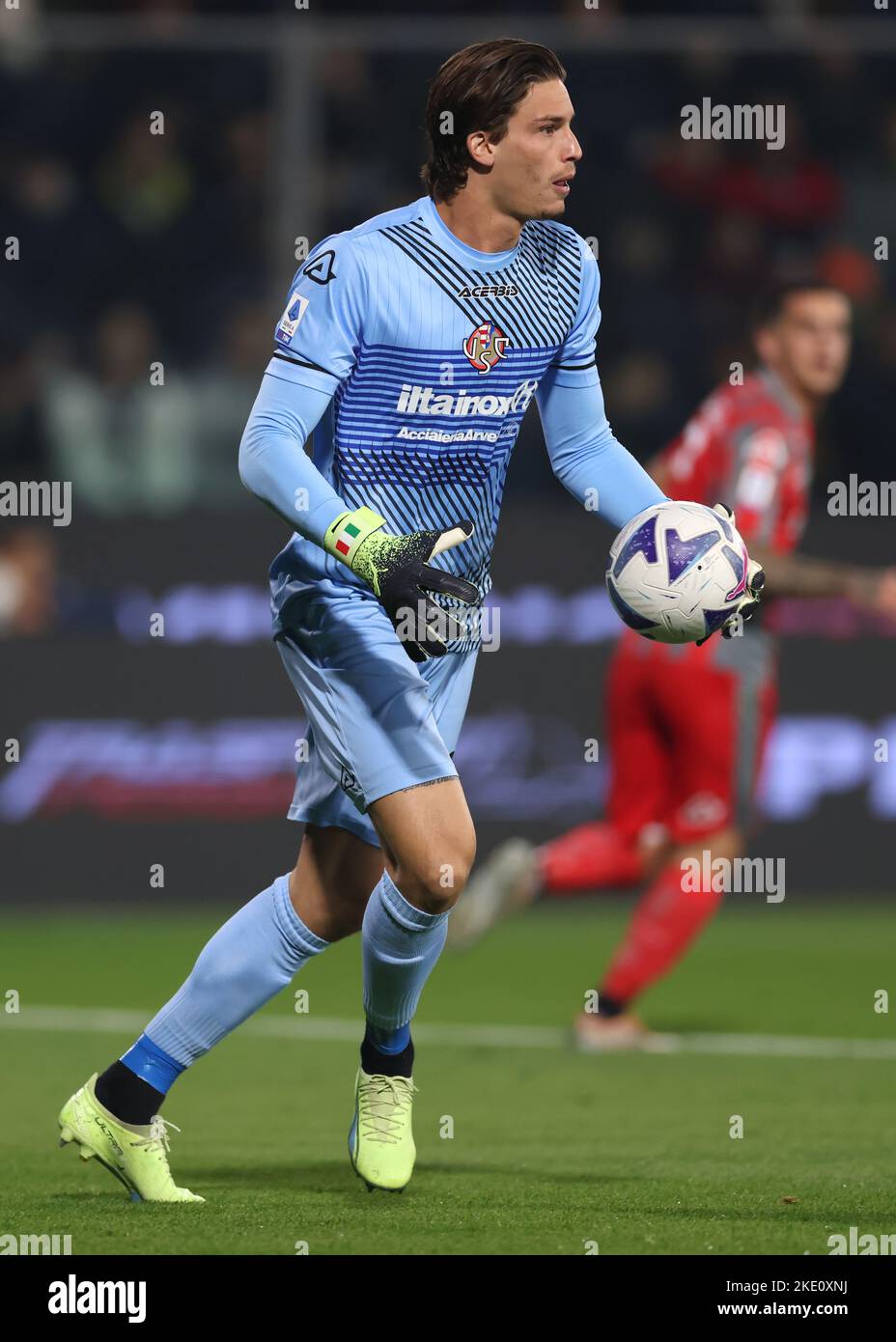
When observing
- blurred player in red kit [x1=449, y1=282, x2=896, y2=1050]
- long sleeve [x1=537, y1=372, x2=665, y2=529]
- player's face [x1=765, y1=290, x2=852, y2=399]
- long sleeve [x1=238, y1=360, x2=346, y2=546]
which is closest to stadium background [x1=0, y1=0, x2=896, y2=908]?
blurred player in red kit [x1=449, y1=282, x2=896, y2=1050]

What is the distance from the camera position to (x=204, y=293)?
1256 centimetres

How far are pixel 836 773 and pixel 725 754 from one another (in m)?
3.64

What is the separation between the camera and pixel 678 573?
5414 mm

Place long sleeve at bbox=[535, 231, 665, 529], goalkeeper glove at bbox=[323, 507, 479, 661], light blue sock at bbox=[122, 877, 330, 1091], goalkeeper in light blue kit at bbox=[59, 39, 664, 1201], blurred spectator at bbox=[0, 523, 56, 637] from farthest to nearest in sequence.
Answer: blurred spectator at bbox=[0, 523, 56, 637], long sleeve at bbox=[535, 231, 665, 529], light blue sock at bbox=[122, 877, 330, 1091], goalkeeper in light blue kit at bbox=[59, 39, 664, 1201], goalkeeper glove at bbox=[323, 507, 479, 661]

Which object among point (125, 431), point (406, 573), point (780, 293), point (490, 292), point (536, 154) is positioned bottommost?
point (406, 573)

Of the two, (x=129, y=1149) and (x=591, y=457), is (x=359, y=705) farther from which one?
(x=129, y=1149)

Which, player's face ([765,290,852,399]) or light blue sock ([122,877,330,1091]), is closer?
light blue sock ([122,877,330,1091])

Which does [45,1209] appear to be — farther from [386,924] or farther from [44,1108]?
[44,1108]

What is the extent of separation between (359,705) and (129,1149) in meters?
1.15

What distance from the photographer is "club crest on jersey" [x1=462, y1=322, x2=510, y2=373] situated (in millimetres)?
5527

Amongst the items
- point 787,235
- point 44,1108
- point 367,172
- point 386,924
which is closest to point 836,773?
point 787,235

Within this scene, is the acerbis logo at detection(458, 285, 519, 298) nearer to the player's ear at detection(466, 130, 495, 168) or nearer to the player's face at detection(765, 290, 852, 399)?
the player's ear at detection(466, 130, 495, 168)

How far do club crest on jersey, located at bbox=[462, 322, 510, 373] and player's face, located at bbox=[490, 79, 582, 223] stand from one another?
0.94 feet

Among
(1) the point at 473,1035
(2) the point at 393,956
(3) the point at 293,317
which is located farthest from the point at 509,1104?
(3) the point at 293,317
